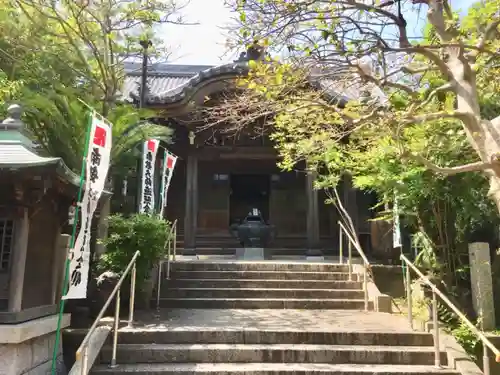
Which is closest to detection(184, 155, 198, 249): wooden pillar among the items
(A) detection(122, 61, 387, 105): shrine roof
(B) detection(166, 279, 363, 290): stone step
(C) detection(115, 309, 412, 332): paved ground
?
(A) detection(122, 61, 387, 105): shrine roof

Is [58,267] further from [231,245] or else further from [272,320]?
[231,245]

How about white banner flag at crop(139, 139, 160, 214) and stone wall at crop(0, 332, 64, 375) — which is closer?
stone wall at crop(0, 332, 64, 375)

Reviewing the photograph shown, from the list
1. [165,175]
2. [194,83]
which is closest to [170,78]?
[194,83]

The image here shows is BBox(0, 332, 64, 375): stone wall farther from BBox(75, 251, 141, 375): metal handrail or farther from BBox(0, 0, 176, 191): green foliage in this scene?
BBox(0, 0, 176, 191): green foliage

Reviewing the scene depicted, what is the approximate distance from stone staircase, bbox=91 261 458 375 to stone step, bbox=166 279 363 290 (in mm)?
513

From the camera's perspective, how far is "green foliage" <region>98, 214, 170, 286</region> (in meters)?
7.44

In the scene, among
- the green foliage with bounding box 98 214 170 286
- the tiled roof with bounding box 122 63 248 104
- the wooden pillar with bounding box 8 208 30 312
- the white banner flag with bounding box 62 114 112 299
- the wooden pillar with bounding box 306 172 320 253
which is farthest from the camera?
the wooden pillar with bounding box 306 172 320 253

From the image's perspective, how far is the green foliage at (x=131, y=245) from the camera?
24.4 feet

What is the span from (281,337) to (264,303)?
2.07 meters

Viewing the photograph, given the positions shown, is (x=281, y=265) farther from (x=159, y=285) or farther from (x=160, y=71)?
(x=160, y=71)

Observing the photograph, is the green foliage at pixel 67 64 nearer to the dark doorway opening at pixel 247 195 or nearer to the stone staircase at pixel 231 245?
the stone staircase at pixel 231 245

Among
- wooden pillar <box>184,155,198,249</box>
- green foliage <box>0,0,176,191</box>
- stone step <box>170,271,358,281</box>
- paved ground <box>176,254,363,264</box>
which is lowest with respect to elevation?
stone step <box>170,271,358,281</box>

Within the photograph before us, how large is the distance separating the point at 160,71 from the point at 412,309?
1644 cm

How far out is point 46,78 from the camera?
9125 millimetres
